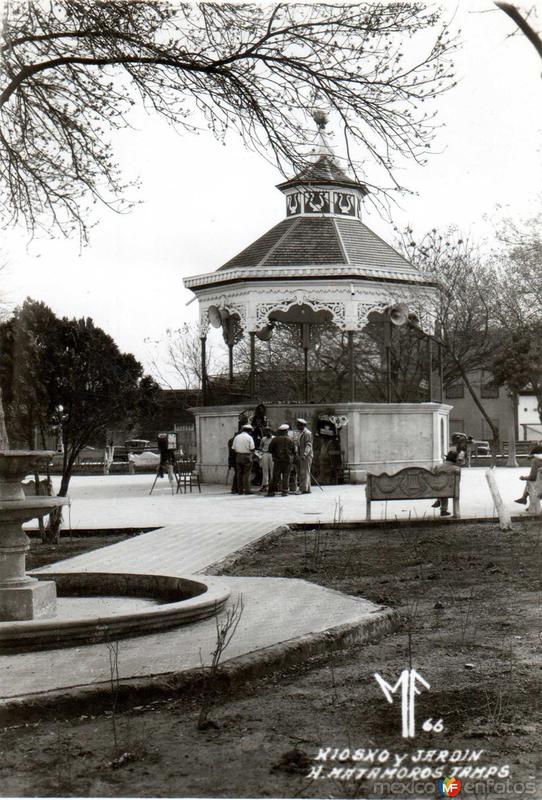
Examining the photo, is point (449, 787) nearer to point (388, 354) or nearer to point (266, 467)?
point (266, 467)

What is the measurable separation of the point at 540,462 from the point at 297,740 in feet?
38.4

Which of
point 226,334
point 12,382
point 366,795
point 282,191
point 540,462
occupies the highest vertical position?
point 282,191

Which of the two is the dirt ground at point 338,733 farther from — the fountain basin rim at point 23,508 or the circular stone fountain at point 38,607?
the fountain basin rim at point 23,508

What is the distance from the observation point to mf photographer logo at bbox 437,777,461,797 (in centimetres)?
394

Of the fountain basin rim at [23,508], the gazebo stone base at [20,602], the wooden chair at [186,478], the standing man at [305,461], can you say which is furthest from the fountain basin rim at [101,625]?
the wooden chair at [186,478]

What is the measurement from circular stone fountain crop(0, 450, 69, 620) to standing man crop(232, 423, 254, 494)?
15.7m

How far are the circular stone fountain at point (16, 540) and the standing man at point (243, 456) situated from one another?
15663 millimetres

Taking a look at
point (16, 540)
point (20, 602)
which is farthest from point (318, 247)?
point (20, 602)

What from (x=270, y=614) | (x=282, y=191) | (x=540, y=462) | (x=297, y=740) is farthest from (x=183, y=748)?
(x=282, y=191)

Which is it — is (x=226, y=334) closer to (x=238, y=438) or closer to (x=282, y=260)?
(x=282, y=260)

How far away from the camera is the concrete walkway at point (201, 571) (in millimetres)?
5820

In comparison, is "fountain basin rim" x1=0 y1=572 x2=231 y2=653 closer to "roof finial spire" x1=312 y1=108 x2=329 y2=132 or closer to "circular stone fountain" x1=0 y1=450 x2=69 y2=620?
"circular stone fountain" x1=0 y1=450 x2=69 y2=620

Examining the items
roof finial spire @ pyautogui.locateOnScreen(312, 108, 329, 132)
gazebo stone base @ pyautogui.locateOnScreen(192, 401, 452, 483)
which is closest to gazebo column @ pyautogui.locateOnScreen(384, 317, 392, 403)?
gazebo stone base @ pyautogui.locateOnScreen(192, 401, 452, 483)

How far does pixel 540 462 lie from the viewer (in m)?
15.8
